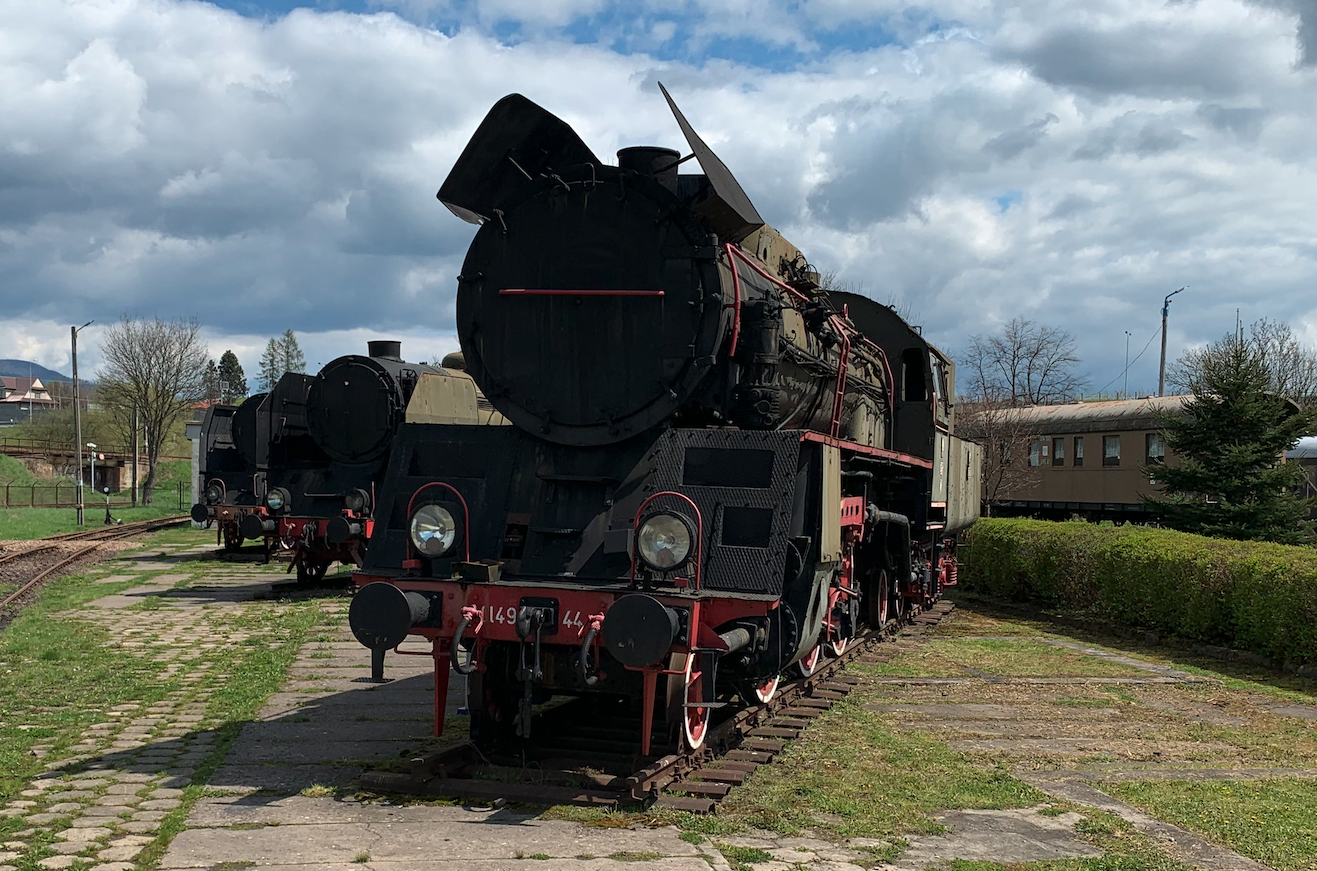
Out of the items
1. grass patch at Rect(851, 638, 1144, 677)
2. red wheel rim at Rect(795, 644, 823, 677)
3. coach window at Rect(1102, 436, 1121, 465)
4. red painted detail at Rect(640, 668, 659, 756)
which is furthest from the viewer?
Result: coach window at Rect(1102, 436, 1121, 465)

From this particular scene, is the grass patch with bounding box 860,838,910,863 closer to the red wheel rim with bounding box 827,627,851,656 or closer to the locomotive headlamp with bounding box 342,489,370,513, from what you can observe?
the red wheel rim with bounding box 827,627,851,656

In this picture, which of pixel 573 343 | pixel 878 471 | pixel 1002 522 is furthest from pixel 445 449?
pixel 1002 522

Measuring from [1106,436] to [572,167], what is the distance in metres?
20.6

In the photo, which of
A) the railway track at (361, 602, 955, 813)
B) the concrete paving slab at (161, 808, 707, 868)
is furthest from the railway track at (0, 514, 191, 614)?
the concrete paving slab at (161, 808, 707, 868)

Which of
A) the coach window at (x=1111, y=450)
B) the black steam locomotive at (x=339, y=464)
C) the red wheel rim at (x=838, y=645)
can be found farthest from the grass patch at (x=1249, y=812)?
the coach window at (x=1111, y=450)

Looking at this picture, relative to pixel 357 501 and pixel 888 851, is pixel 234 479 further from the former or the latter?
pixel 888 851

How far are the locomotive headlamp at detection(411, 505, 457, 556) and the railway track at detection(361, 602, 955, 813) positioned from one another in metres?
1.10

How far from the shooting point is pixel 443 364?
17.5 m

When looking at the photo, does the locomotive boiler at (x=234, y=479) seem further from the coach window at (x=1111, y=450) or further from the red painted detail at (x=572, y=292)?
the coach window at (x=1111, y=450)

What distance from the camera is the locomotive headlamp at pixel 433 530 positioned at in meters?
6.38

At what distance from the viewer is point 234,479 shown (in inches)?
790

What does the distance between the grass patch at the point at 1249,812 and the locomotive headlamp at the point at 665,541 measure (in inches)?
104

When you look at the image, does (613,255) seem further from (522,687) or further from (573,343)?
(522,687)

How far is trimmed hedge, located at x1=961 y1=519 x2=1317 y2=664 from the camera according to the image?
10695 mm
